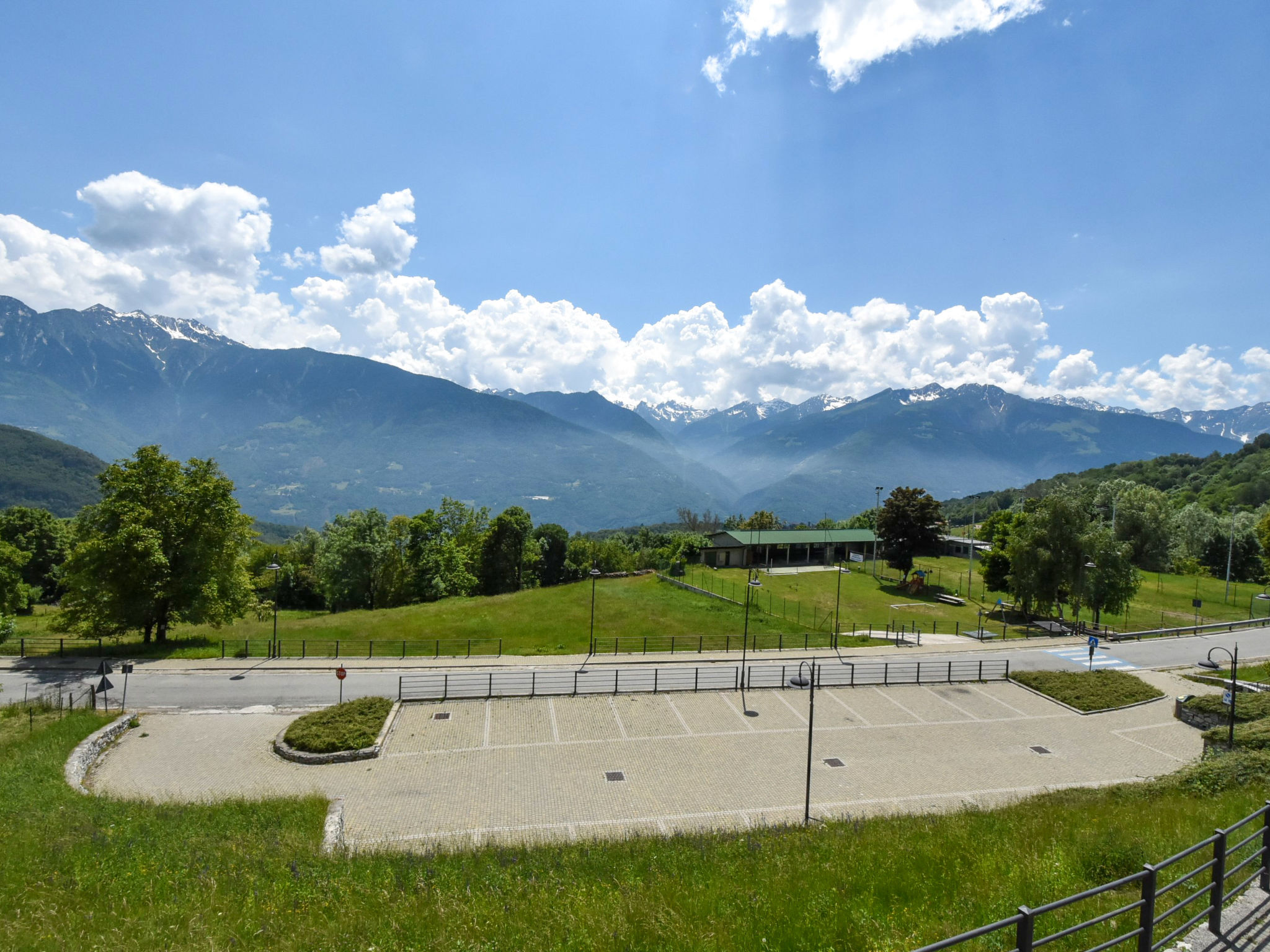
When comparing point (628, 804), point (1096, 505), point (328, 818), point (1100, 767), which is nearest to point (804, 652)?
point (1100, 767)

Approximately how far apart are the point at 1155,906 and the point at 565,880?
8.22 m

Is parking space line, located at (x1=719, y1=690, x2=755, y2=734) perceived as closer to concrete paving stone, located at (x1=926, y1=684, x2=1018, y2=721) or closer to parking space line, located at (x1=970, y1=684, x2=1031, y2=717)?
concrete paving stone, located at (x1=926, y1=684, x2=1018, y2=721)

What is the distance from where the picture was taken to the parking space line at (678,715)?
977 inches

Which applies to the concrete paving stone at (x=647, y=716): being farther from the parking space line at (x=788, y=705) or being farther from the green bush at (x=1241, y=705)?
the green bush at (x=1241, y=705)

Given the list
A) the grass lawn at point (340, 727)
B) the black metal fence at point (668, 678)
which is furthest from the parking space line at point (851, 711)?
the grass lawn at point (340, 727)

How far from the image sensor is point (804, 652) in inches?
1500

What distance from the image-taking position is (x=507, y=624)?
1731 inches

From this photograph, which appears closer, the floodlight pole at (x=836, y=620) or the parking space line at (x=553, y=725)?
the parking space line at (x=553, y=725)

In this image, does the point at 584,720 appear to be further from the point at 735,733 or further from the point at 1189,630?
the point at 1189,630

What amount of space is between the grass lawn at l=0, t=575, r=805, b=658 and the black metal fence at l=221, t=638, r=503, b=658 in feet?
0.48

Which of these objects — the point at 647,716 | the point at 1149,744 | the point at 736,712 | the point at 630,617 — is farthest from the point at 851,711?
the point at 630,617

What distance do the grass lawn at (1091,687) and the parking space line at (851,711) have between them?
1061 cm

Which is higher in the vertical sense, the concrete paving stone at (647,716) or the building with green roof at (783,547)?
the building with green roof at (783,547)

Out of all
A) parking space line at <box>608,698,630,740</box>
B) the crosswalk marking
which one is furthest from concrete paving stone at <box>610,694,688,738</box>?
the crosswalk marking
